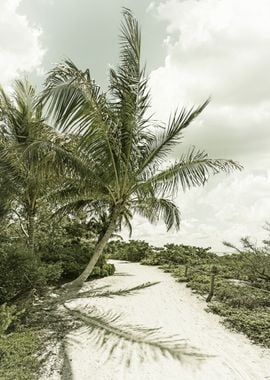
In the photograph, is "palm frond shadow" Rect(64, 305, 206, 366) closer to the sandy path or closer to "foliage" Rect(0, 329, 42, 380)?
the sandy path

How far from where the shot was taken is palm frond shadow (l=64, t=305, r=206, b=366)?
19.6 ft

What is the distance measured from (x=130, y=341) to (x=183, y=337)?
1149 mm

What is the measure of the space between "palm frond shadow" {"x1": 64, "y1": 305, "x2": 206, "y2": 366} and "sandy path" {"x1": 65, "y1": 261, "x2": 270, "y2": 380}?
Answer: 0.55 feet

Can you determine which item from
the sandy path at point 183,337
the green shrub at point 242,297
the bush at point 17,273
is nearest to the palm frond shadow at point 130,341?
the sandy path at point 183,337

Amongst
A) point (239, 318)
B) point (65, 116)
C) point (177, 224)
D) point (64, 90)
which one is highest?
point (64, 90)

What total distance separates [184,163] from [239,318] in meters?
4.51

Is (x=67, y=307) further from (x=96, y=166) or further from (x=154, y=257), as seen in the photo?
(x=154, y=257)

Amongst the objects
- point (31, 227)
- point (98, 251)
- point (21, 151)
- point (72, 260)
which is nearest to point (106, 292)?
point (98, 251)

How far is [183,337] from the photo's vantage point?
702 centimetres

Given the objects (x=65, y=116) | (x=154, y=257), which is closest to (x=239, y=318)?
(x=65, y=116)

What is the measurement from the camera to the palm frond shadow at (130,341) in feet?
19.6

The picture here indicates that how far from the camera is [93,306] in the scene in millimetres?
9086

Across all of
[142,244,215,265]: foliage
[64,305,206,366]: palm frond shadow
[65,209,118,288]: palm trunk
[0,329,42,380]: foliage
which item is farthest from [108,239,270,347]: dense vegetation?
[0,329,42,380]: foliage

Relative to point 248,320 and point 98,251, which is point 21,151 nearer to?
point 98,251
